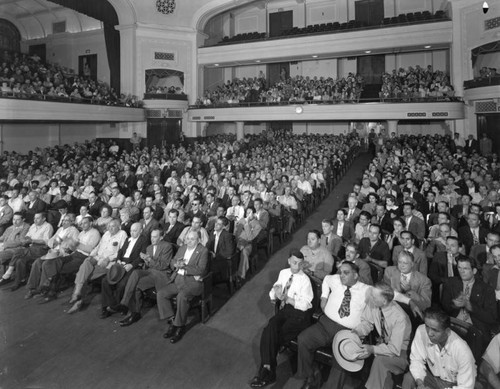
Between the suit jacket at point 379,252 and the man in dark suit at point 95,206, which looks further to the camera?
the man in dark suit at point 95,206

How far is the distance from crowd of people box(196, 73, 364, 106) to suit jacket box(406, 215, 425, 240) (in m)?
10.1

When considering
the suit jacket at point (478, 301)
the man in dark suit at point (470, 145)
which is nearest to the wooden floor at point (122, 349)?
the suit jacket at point (478, 301)

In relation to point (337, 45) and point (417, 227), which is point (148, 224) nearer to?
point (417, 227)

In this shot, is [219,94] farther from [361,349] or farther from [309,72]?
[361,349]

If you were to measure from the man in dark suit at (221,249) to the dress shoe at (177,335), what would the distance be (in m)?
0.87

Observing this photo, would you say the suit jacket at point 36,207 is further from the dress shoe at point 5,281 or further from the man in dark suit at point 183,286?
the man in dark suit at point 183,286

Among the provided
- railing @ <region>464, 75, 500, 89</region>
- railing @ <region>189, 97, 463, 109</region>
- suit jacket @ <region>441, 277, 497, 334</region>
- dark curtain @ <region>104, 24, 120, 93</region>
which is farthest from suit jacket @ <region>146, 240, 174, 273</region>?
dark curtain @ <region>104, 24, 120, 93</region>

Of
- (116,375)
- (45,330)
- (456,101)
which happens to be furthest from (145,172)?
(456,101)

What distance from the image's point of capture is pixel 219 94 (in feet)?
57.9

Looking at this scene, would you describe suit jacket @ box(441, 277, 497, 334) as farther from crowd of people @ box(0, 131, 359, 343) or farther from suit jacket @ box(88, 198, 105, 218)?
suit jacket @ box(88, 198, 105, 218)

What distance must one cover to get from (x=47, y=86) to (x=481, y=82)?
1447 centimetres

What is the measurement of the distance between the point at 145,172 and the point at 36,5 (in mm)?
13160

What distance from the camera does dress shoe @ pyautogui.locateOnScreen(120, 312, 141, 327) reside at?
419 centimetres

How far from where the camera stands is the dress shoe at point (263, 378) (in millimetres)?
3146
